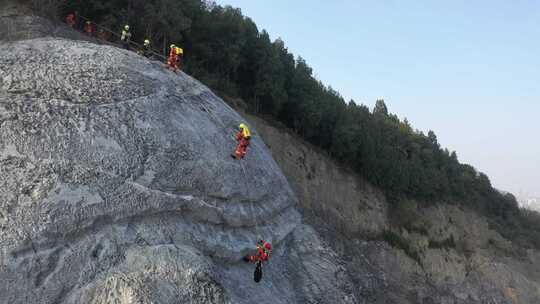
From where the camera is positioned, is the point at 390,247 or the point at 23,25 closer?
the point at 23,25

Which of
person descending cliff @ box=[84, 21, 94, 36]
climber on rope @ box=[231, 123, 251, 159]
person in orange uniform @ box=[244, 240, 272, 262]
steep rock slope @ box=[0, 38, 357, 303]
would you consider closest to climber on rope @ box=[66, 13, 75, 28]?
person descending cliff @ box=[84, 21, 94, 36]

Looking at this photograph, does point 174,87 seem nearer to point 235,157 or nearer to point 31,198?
point 235,157

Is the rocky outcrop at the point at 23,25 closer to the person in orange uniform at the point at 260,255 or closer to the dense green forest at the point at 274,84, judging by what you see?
the dense green forest at the point at 274,84

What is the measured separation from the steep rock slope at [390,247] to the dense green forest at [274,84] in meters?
1.76

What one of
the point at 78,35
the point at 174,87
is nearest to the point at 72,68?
the point at 174,87

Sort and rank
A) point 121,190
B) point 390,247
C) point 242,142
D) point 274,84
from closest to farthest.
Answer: point 121,190 → point 242,142 → point 390,247 → point 274,84

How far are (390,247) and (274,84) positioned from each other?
1335 centimetres

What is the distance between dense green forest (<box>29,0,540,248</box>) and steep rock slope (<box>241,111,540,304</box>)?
1.76 m

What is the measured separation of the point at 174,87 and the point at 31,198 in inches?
267

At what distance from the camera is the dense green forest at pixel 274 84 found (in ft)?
92.1

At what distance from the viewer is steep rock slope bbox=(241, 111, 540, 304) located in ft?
89.6

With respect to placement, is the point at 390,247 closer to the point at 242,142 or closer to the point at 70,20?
the point at 242,142

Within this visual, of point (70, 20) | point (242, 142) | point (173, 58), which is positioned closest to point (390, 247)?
point (242, 142)

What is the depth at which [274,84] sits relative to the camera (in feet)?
108
